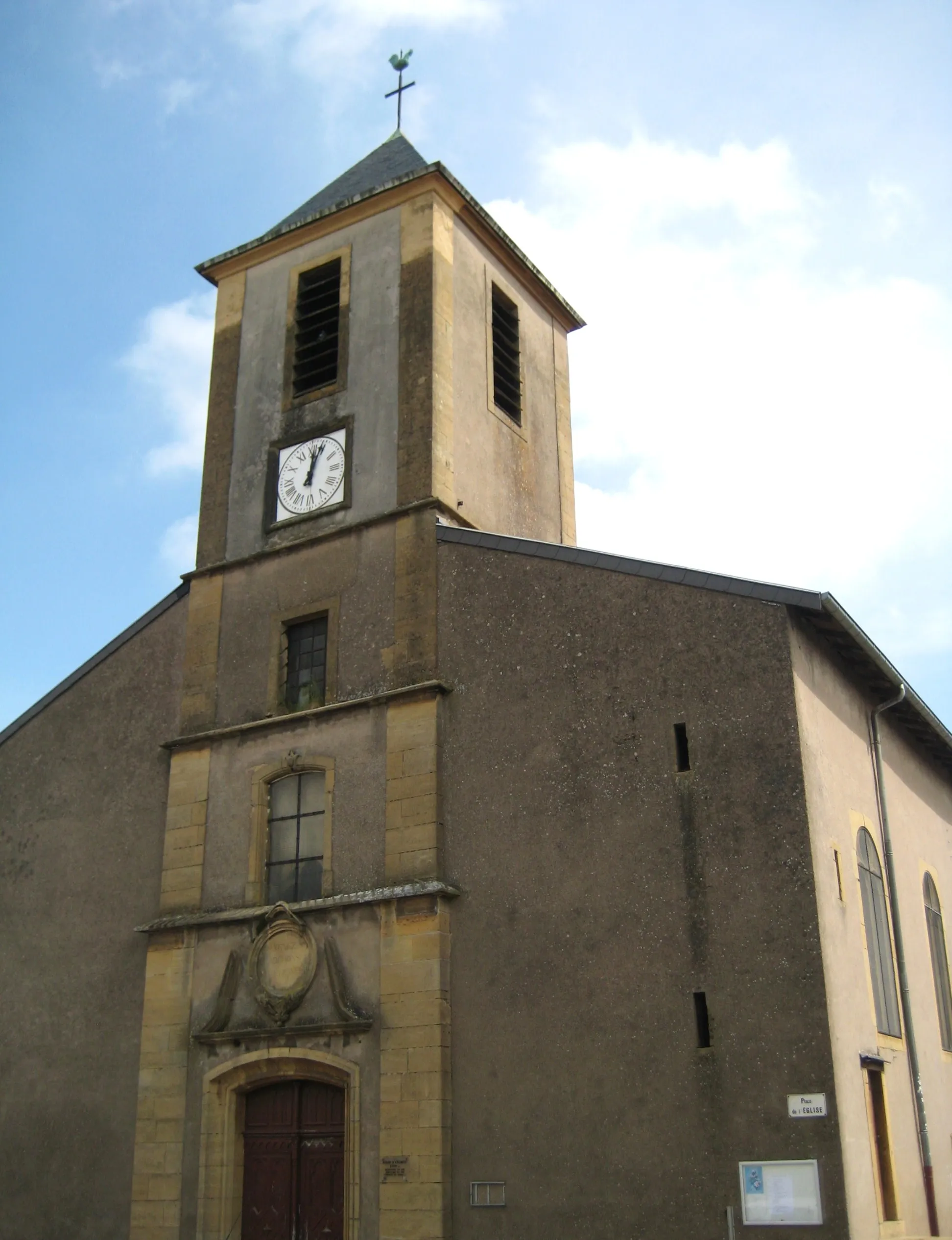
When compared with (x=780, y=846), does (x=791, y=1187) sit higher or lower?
lower

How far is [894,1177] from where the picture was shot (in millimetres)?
11914

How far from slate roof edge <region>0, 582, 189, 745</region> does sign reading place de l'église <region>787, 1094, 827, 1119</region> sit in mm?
9481

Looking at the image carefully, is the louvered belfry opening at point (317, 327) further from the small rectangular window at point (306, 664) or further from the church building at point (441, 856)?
the small rectangular window at point (306, 664)

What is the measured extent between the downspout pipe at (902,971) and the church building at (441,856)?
0.05 m

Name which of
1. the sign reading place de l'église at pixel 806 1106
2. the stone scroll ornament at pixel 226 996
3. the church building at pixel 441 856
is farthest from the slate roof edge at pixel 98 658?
the sign reading place de l'église at pixel 806 1106

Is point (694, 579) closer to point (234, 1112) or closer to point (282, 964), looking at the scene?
point (282, 964)

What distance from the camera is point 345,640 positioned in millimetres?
14906

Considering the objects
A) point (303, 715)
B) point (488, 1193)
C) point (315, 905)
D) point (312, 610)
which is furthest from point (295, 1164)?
point (312, 610)

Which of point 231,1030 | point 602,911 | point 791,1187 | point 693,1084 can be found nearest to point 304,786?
point 231,1030

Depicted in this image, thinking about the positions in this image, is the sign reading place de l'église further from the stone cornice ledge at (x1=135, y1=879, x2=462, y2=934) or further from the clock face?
the clock face

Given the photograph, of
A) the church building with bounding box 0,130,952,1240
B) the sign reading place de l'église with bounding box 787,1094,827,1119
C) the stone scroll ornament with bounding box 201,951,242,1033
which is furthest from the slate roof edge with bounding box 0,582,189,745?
the sign reading place de l'église with bounding box 787,1094,827,1119

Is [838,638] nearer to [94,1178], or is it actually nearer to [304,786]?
[304,786]

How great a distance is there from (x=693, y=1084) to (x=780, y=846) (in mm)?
2120

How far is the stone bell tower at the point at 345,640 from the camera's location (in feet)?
42.4
